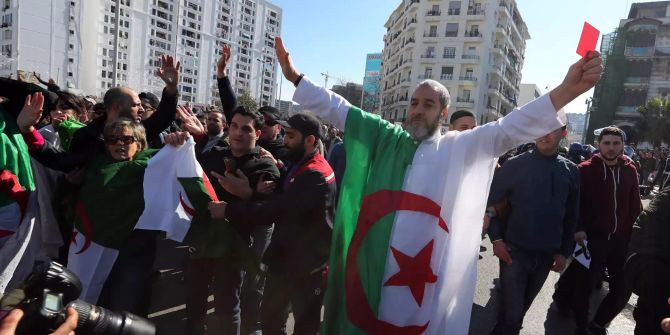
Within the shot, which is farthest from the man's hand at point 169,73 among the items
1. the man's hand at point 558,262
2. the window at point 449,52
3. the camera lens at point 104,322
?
the window at point 449,52

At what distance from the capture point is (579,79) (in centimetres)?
179

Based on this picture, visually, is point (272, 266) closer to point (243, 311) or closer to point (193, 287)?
point (193, 287)

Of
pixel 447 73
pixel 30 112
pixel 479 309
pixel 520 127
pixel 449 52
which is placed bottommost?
pixel 479 309

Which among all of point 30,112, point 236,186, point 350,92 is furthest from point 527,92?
point 30,112

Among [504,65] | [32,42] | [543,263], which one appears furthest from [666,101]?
[32,42]

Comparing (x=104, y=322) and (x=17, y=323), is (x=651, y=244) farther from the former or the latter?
(x=17, y=323)

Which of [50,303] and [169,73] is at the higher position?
[169,73]

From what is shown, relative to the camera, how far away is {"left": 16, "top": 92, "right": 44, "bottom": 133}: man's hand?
283 cm

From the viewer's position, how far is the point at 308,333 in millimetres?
2838

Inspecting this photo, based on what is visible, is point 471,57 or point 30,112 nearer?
point 30,112

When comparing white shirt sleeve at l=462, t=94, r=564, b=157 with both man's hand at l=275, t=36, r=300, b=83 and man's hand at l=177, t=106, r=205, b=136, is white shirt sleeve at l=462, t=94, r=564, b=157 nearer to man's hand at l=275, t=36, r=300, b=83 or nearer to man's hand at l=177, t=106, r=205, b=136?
man's hand at l=275, t=36, r=300, b=83

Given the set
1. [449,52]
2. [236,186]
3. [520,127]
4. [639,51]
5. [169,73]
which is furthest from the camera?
[449,52]

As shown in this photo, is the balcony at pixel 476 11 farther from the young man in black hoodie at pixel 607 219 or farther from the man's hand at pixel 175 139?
the man's hand at pixel 175 139

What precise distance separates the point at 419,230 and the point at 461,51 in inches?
2275
